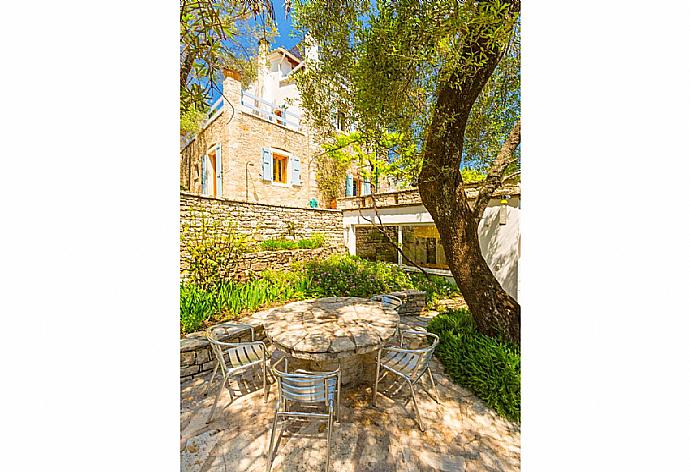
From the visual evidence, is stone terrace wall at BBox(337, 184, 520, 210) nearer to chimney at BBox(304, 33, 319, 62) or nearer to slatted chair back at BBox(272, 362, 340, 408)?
chimney at BBox(304, 33, 319, 62)

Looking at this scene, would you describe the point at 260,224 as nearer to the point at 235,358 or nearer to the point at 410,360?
the point at 235,358

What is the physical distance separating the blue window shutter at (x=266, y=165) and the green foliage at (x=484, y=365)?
7.32 m

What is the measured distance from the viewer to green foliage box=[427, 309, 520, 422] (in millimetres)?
2402

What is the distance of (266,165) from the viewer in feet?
29.1

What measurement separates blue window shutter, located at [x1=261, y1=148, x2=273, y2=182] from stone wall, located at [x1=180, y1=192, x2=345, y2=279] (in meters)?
1.87

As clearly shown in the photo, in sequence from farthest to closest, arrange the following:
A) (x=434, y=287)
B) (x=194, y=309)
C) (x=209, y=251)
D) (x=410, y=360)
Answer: (x=434, y=287) < (x=209, y=251) < (x=194, y=309) < (x=410, y=360)

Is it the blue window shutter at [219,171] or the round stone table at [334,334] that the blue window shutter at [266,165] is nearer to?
the blue window shutter at [219,171]

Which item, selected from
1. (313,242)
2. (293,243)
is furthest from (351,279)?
(313,242)

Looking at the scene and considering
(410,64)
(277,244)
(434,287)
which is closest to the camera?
(410,64)

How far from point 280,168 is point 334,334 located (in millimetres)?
8180

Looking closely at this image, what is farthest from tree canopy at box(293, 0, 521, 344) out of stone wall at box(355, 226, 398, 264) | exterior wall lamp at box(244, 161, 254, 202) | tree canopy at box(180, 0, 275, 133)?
exterior wall lamp at box(244, 161, 254, 202)

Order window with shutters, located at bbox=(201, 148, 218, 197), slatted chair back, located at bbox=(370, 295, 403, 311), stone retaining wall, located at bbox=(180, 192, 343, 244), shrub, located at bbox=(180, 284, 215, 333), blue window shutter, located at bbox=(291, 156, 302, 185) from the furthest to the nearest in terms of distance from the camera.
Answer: blue window shutter, located at bbox=(291, 156, 302, 185) < window with shutters, located at bbox=(201, 148, 218, 197) < stone retaining wall, located at bbox=(180, 192, 343, 244) < slatted chair back, located at bbox=(370, 295, 403, 311) < shrub, located at bbox=(180, 284, 215, 333)
